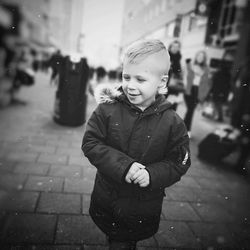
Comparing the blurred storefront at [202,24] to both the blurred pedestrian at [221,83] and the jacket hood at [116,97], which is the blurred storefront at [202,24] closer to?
the blurred pedestrian at [221,83]

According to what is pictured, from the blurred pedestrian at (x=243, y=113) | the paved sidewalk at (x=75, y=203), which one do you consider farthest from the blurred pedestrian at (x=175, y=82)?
the paved sidewalk at (x=75, y=203)

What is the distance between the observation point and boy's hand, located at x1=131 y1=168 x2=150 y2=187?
1695 mm

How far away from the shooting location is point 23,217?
2945 mm

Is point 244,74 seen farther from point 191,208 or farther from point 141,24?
point 141,24

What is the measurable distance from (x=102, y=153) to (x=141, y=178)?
0.92ft

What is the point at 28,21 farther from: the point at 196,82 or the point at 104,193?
the point at 104,193

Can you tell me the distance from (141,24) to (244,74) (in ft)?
134

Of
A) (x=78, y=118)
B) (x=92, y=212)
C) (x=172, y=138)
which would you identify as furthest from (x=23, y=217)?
(x=78, y=118)

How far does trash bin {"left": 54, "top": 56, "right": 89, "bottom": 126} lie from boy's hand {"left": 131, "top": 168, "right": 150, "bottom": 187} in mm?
5254

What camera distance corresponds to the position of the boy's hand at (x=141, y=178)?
170cm

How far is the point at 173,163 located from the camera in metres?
1.87

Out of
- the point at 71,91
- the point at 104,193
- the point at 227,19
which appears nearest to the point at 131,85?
the point at 104,193

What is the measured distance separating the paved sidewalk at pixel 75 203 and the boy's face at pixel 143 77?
1586 mm

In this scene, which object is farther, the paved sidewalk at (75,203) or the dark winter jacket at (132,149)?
the paved sidewalk at (75,203)
